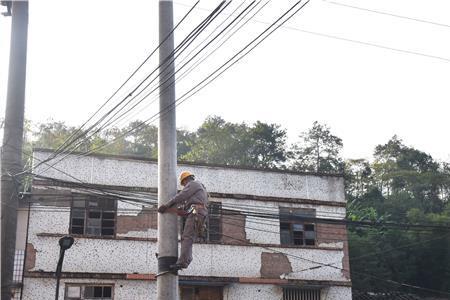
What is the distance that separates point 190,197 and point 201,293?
13.9 meters

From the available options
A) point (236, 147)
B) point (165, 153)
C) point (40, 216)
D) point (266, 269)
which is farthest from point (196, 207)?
point (236, 147)

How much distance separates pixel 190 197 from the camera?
949 centimetres

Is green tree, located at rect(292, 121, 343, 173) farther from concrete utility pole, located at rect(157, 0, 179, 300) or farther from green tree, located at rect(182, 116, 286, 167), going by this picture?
concrete utility pole, located at rect(157, 0, 179, 300)

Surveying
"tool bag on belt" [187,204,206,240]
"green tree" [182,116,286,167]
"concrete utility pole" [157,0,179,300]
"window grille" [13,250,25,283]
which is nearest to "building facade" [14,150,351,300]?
"window grille" [13,250,25,283]

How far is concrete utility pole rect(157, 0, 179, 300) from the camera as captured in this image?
8.83m

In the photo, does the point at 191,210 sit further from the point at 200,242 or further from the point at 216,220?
the point at 216,220

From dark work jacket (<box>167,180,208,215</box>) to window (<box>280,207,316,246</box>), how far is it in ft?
48.7

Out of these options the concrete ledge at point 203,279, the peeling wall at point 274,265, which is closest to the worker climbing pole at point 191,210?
the concrete ledge at point 203,279

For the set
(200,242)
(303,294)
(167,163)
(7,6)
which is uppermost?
(7,6)

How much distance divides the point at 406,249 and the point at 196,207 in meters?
38.9

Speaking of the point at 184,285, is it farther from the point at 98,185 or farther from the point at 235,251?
the point at 98,185

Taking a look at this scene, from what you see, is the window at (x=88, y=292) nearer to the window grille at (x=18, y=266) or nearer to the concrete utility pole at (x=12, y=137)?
the window grille at (x=18, y=266)

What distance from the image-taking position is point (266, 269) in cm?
2348

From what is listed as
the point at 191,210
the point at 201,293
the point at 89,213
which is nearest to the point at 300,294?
the point at 201,293
